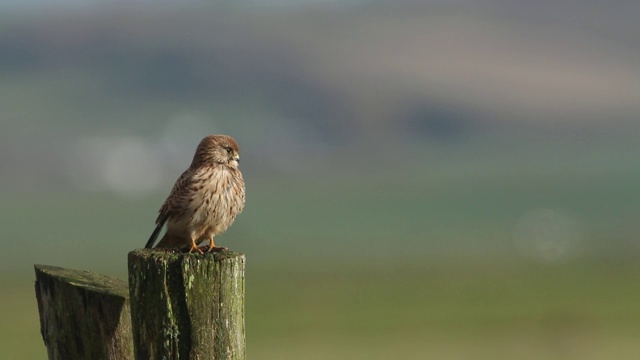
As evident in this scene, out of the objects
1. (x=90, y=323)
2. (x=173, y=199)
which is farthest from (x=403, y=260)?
(x=90, y=323)

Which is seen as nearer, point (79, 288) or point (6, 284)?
point (79, 288)

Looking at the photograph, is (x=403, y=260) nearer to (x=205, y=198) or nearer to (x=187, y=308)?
(x=205, y=198)

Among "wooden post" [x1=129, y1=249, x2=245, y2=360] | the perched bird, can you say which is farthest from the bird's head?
"wooden post" [x1=129, y1=249, x2=245, y2=360]

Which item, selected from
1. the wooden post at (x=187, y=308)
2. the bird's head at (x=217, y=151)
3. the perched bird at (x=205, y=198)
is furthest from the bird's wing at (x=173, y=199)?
the wooden post at (x=187, y=308)

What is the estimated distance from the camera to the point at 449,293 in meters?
62.7

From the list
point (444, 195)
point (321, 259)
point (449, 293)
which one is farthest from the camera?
point (444, 195)

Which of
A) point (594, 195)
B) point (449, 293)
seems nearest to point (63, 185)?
point (594, 195)

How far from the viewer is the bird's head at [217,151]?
9.31 m

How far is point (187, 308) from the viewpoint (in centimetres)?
603

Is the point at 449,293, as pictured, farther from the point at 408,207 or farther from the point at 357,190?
the point at 357,190

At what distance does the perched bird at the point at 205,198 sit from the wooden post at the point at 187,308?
2722 millimetres

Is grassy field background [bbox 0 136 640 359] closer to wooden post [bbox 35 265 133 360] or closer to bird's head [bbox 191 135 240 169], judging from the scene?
bird's head [bbox 191 135 240 169]

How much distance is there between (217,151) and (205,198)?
41 centimetres

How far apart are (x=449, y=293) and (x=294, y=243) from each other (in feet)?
202
